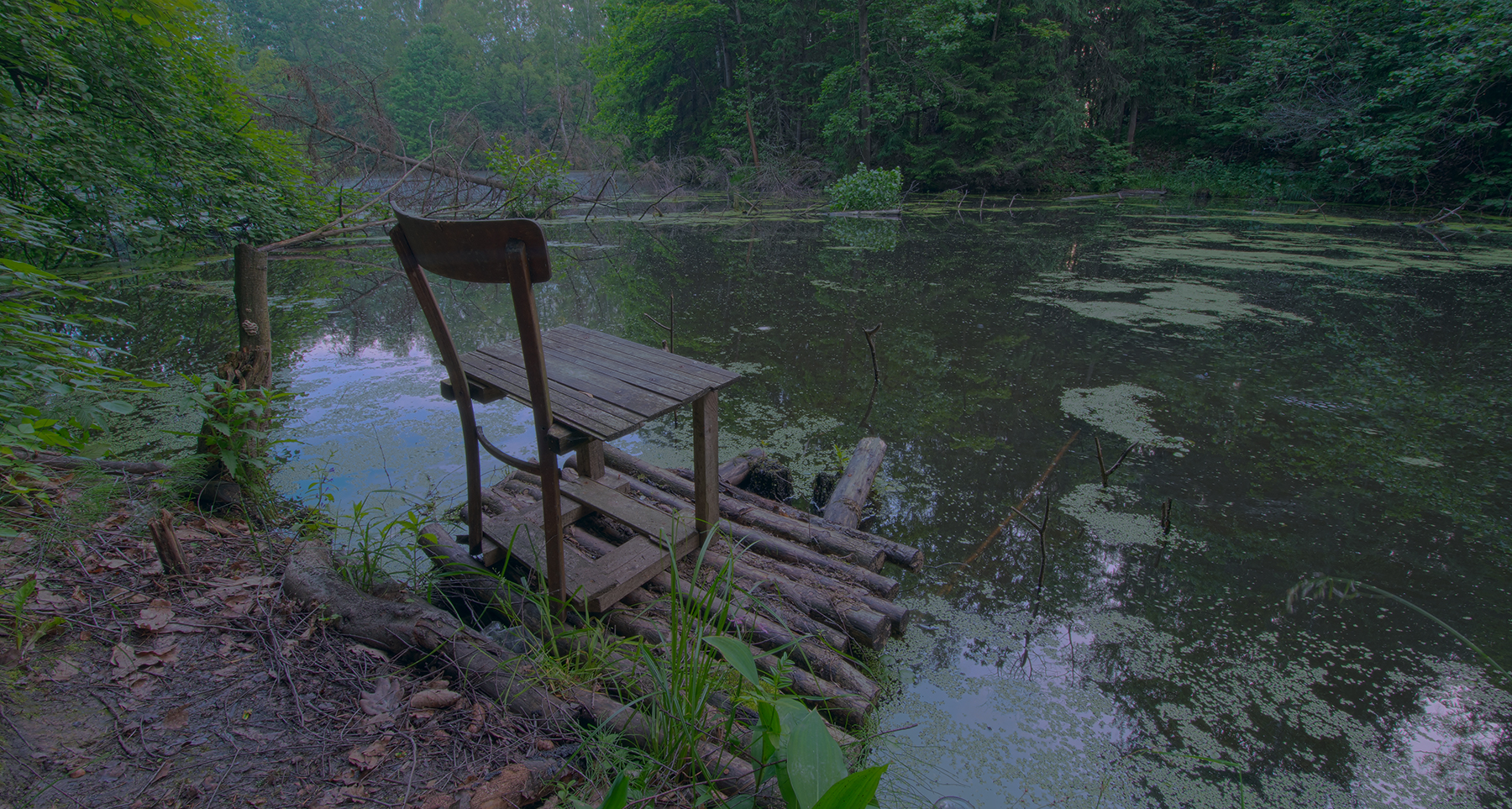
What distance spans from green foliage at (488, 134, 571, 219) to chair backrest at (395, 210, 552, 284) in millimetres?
8112

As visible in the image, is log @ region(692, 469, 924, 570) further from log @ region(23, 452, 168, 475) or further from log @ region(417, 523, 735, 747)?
log @ region(23, 452, 168, 475)

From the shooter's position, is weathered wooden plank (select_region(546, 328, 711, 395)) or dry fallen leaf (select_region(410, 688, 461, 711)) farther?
weathered wooden plank (select_region(546, 328, 711, 395))

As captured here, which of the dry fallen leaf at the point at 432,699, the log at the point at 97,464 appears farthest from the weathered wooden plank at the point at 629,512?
Result: the log at the point at 97,464

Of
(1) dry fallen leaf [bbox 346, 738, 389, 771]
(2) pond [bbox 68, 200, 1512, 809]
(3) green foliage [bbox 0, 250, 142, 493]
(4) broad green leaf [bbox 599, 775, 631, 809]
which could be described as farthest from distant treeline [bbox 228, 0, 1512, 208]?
(4) broad green leaf [bbox 599, 775, 631, 809]

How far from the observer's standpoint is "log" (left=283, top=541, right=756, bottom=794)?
4.36 feet

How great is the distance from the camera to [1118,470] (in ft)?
10.0

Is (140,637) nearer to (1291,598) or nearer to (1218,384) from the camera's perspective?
(1291,598)

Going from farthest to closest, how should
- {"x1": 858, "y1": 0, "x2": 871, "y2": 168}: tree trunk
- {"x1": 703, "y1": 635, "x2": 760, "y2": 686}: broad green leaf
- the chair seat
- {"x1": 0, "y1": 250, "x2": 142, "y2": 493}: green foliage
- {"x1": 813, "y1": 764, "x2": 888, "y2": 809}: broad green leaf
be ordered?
{"x1": 858, "y1": 0, "x2": 871, "y2": 168}: tree trunk → the chair seat → {"x1": 0, "y1": 250, "x2": 142, "y2": 493}: green foliage → {"x1": 703, "y1": 635, "x2": 760, "y2": 686}: broad green leaf → {"x1": 813, "y1": 764, "x2": 888, "y2": 809}: broad green leaf

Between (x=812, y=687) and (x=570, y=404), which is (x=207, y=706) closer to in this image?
(x=570, y=404)

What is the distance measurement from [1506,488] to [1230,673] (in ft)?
7.28

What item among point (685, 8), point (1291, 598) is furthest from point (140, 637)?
point (685, 8)

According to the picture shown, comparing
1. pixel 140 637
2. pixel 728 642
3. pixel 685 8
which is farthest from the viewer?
pixel 685 8

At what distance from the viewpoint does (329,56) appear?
120 ft

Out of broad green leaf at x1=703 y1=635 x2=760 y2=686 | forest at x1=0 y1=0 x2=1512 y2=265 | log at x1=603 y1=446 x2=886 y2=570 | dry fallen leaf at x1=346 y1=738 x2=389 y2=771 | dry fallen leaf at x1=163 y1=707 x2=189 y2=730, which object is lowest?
log at x1=603 y1=446 x2=886 y2=570
